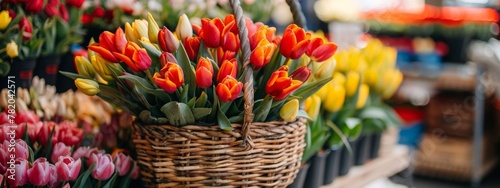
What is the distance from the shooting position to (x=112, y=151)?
128 cm

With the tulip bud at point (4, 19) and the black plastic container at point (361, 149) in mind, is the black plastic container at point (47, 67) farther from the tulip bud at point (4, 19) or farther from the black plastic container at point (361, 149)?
the black plastic container at point (361, 149)

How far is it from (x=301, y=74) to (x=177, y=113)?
24cm

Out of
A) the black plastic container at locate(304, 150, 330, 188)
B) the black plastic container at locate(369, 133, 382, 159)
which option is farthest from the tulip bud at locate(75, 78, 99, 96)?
the black plastic container at locate(369, 133, 382, 159)

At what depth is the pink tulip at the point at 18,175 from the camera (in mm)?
962

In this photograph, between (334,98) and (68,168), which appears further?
(334,98)

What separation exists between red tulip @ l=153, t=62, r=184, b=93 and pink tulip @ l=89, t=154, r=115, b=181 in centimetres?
18

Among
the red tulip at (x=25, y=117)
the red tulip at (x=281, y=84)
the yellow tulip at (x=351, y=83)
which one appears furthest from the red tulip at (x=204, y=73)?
the yellow tulip at (x=351, y=83)

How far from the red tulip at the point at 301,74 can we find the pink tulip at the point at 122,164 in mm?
352

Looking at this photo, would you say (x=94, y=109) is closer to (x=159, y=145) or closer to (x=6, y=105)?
(x=6, y=105)

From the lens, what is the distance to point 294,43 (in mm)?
1077

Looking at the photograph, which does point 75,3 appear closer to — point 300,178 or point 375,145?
point 300,178

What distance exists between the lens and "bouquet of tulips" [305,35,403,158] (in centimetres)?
149

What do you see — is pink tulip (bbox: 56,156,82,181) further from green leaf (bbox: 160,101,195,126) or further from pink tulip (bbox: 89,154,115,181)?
green leaf (bbox: 160,101,195,126)

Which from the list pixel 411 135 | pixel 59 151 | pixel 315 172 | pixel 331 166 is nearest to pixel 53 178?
pixel 59 151
